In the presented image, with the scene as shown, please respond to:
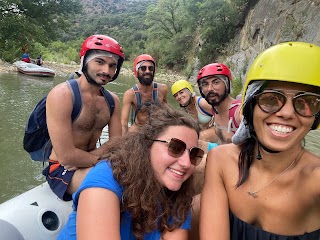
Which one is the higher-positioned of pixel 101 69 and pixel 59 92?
pixel 101 69

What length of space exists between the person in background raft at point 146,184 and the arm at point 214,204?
11 centimetres

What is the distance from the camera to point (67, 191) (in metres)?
3.07

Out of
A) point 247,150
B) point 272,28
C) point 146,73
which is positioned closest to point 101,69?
point 247,150

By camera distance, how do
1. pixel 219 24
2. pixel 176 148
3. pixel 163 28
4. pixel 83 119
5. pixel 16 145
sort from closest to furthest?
1. pixel 176 148
2. pixel 83 119
3. pixel 16 145
4. pixel 219 24
5. pixel 163 28

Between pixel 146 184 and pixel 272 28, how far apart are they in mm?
20984

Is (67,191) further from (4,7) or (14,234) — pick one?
(4,7)

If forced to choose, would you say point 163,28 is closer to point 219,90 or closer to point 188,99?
point 188,99

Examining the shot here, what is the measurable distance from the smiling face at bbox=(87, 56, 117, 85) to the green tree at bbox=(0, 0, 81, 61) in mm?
16137

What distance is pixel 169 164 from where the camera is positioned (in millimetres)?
2068

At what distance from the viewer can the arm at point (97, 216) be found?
1777 millimetres

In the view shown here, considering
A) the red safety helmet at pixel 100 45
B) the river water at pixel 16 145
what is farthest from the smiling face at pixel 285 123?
the river water at pixel 16 145

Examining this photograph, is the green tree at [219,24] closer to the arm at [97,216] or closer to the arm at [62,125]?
the arm at [62,125]


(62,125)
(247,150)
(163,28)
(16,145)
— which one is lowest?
(16,145)

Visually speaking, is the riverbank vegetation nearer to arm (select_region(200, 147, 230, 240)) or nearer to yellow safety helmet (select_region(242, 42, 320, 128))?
arm (select_region(200, 147, 230, 240))
